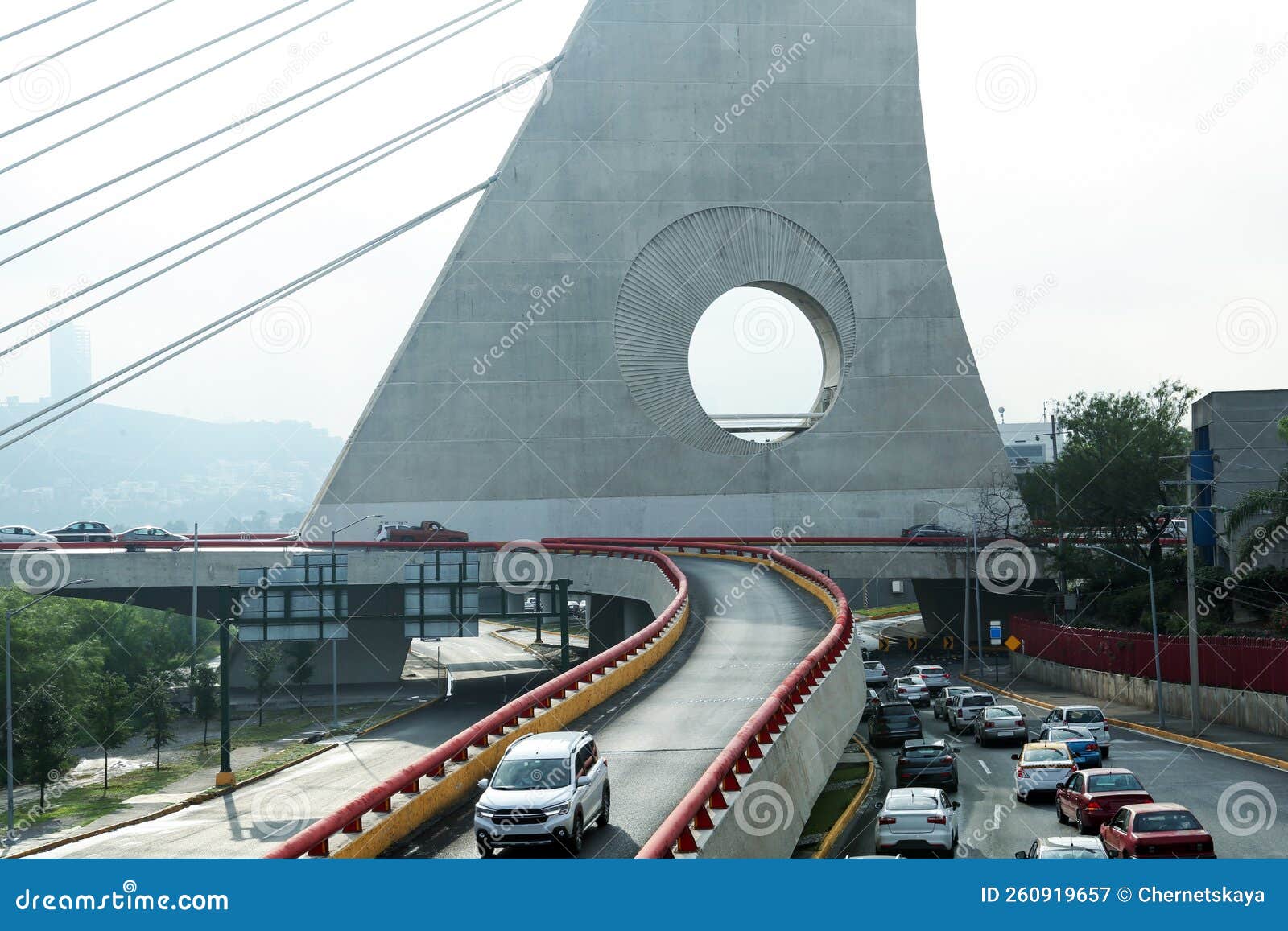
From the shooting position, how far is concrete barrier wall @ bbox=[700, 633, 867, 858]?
55.4 ft

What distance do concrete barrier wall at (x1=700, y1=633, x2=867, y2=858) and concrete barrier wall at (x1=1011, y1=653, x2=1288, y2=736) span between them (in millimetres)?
15634

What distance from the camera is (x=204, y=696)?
62906 mm

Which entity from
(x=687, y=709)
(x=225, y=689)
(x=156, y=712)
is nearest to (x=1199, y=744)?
(x=687, y=709)

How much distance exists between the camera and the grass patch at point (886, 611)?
4156 inches

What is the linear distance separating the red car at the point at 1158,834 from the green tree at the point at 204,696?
166ft

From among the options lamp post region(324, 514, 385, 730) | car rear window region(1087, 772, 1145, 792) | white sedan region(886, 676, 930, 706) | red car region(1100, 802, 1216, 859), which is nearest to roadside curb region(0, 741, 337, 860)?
lamp post region(324, 514, 385, 730)

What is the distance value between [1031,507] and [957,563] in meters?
5.94

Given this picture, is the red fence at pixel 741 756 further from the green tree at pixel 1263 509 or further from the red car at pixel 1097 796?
the green tree at pixel 1263 509

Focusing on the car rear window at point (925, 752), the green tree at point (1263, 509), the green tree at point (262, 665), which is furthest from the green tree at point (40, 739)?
the green tree at point (1263, 509)

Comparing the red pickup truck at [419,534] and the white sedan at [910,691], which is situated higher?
the red pickup truck at [419,534]

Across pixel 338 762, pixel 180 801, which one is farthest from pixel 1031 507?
pixel 180 801

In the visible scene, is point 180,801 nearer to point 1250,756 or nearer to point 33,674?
point 33,674

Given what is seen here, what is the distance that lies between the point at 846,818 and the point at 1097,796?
5.67m

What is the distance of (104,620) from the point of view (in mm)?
78375
